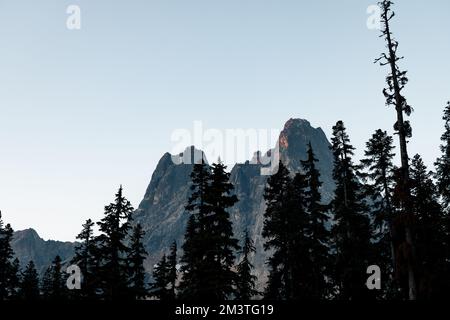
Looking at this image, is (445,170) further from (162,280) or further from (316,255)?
(162,280)

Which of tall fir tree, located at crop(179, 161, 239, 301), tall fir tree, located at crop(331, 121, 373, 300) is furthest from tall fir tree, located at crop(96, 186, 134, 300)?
tall fir tree, located at crop(331, 121, 373, 300)

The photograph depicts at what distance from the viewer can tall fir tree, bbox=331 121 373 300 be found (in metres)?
32.7

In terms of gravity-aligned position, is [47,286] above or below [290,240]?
below

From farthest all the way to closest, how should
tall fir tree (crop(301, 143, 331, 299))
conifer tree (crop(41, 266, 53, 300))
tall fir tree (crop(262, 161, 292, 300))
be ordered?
conifer tree (crop(41, 266, 53, 300))
tall fir tree (crop(262, 161, 292, 300))
tall fir tree (crop(301, 143, 331, 299))

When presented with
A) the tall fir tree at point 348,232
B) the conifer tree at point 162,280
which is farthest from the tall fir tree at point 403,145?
the conifer tree at point 162,280

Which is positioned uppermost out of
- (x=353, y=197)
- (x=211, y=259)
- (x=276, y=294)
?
(x=353, y=197)

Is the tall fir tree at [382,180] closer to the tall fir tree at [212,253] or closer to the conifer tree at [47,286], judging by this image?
the tall fir tree at [212,253]

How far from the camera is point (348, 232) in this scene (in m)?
34.4

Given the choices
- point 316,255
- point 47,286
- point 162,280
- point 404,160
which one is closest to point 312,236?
point 316,255

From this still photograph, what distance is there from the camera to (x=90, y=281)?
36531mm

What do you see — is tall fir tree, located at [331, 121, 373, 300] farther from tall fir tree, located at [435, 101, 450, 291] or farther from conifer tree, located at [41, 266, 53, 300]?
conifer tree, located at [41, 266, 53, 300]
